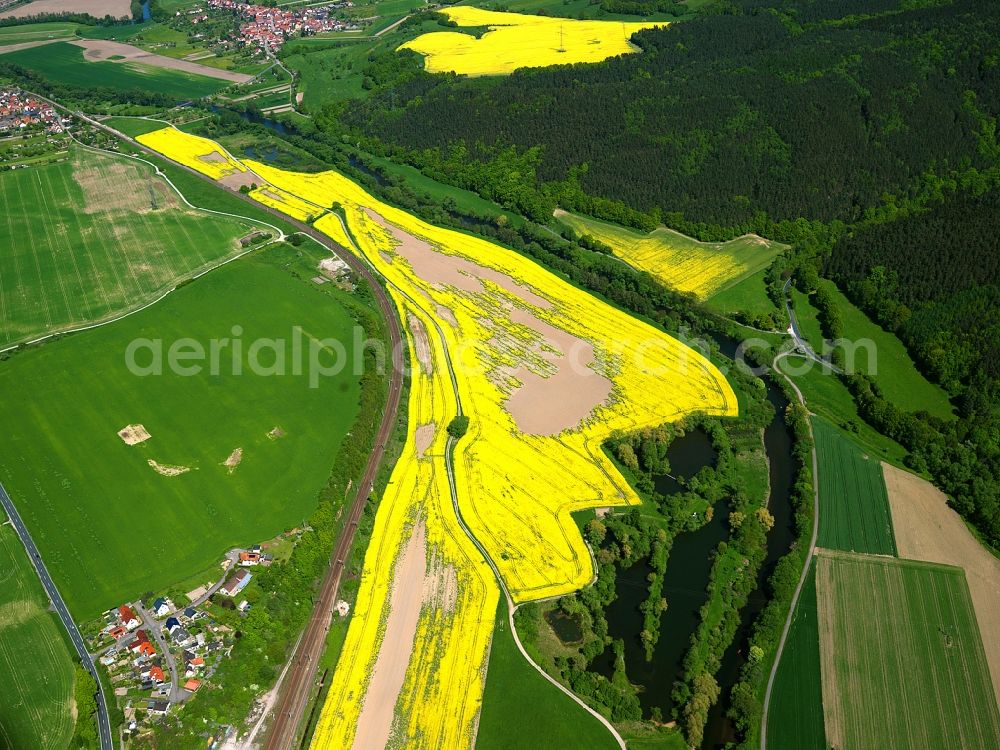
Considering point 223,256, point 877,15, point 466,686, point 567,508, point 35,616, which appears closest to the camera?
point 466,686

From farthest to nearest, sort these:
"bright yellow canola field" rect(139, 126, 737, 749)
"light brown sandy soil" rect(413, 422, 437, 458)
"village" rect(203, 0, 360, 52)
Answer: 1. "village" rect(203, 0, 360, 52)
2. "light brown sandy soil" rect(413, 422, 437, 458)
3. "bright yellow canola field" rect(139, 126, 737, 749)

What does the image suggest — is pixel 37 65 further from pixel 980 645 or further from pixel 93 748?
pixel 980 645

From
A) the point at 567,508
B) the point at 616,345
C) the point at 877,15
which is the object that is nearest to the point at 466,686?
the point at 567,508

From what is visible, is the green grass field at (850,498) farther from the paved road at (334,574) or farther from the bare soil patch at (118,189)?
the bare soil patch at (118,189)

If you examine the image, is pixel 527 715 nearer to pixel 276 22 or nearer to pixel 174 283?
pixel 174 283

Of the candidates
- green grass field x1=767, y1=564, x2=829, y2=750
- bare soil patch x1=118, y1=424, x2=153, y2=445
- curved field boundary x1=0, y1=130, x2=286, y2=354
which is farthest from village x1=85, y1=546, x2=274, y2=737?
curved field boundary x1=0, y1=130, x2=286, y2=354

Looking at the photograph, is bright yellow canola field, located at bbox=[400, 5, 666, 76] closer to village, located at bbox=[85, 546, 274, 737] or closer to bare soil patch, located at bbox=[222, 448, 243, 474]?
bare soil patch, located at bbox=[222, 448, 243, 474]
